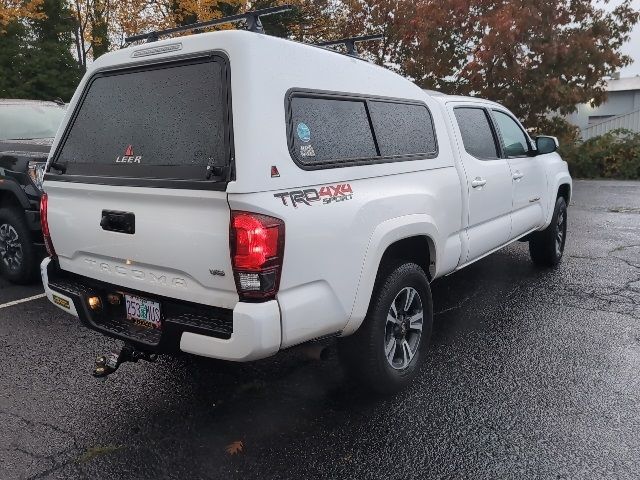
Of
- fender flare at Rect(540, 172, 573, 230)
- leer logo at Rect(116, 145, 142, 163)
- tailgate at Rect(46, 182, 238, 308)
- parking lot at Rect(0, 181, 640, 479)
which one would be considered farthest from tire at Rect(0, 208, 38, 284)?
fender flare at Rect(540, 172, 573, 230)

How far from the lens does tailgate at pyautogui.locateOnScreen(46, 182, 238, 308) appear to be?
8.80 feet

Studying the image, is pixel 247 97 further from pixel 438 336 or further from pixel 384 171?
pixel 438 336

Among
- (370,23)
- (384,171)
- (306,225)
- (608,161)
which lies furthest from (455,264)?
(370,23)

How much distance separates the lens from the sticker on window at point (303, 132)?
291 cm

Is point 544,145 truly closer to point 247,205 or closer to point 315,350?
point 315,350

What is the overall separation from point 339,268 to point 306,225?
1.11ft

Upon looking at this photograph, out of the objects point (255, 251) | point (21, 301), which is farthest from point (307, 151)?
point (21, 301)

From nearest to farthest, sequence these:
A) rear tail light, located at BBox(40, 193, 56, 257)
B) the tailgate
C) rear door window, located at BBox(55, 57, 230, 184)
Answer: the tailgate → rear door window, located at BBox(55, 57, 230, 184) → rear tail light, located at BBox(40, 193, 56, 257)

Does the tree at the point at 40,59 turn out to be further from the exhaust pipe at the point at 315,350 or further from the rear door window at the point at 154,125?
the exhaust pipe at the point at 315,350

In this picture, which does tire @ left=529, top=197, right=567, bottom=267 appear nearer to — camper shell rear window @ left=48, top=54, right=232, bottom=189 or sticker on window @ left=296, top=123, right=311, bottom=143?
sticker on window @ left=296, top=123, right=311, bottom=143

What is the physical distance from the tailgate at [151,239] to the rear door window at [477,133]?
8.54 ft

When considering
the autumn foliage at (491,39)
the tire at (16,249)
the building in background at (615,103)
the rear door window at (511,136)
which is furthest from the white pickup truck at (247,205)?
the building in background at (615,103)

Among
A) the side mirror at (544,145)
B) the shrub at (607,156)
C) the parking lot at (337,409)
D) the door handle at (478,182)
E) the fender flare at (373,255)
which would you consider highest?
the side mirror at (544,145)

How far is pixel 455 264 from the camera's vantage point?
4344 mm
